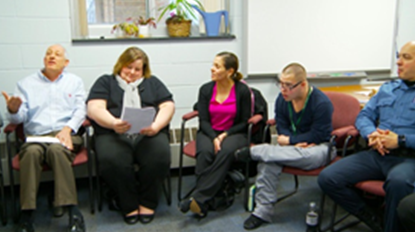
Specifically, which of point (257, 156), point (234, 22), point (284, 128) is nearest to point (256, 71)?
point (234, 22)

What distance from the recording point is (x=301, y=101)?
2574mm

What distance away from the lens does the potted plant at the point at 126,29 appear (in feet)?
10.2

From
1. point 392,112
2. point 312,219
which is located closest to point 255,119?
point 312,219

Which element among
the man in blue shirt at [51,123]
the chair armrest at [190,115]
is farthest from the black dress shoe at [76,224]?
the chair armrest at [190,115]

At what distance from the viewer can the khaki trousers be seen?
2.37 metres

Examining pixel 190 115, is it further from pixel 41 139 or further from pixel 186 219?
pixel 41 139

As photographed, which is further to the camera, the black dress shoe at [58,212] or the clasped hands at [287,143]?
the black dress shoe at [58,212]

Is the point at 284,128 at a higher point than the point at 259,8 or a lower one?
lower

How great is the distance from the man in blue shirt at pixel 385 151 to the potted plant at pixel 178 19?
1611 millimetres

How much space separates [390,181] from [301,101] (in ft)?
2.49

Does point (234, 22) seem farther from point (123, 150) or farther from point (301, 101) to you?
point (123, 150)

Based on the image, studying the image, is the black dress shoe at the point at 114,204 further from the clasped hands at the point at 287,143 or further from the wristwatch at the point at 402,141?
the wristwatch at the point at 402,141

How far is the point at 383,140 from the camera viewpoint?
223 centimetres

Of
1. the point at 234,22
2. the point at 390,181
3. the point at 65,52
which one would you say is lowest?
the point at 390,181
